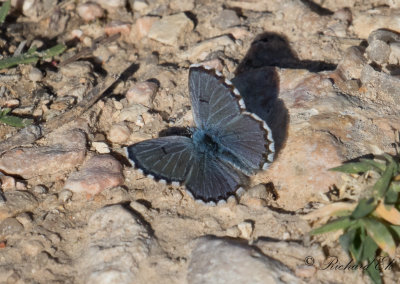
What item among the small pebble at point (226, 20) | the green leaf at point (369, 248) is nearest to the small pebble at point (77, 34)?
the small pebble at point (226, 20)

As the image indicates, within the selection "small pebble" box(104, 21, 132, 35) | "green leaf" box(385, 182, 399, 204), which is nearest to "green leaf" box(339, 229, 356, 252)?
"green leaf" box(385, 182, 399, 204)

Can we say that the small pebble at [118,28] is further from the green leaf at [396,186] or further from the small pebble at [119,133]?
the green leaf at [396,186]

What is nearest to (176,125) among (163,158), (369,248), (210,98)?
(210,98)

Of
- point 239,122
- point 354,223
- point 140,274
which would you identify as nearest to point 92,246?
point 140,274

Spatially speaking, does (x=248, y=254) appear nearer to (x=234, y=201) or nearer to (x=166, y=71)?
(x=234, y=201)

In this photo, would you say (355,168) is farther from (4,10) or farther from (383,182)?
(4,10)

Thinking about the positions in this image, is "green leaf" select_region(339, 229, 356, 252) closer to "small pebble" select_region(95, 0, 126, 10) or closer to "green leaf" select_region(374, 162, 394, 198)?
"green leaf" select_region(374, 162, 394, 198)
